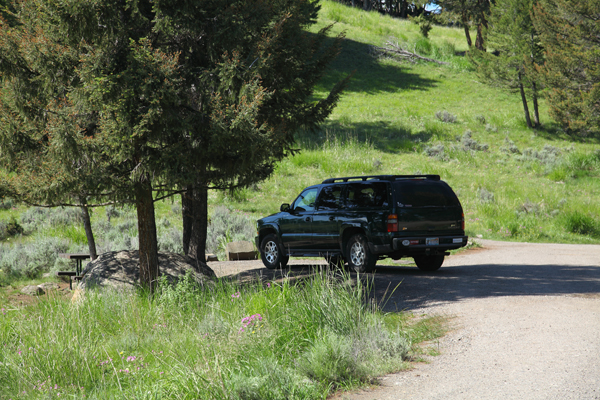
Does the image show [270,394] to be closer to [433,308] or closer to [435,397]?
[435,397]

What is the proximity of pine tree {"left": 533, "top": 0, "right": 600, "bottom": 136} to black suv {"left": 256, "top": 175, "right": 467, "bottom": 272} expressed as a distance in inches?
651

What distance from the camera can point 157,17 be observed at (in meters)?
7.20

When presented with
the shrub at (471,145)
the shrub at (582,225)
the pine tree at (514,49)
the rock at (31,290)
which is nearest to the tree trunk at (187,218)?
the rock at (31,290)

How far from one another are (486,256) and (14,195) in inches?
422

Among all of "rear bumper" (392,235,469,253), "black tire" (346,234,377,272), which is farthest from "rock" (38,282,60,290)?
"rear bumper" (392,235,469,253)

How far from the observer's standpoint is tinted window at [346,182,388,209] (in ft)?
32.3

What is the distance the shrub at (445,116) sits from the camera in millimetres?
32031

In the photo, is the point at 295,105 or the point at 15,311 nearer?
the point at 15,311

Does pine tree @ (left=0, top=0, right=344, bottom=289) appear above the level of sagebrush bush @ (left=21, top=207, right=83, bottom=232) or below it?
above

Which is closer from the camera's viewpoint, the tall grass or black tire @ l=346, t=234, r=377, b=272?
the tall grass

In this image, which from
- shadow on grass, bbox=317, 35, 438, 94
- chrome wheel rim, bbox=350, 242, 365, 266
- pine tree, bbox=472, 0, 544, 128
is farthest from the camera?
shadow on grass, bbox=317, 35, 438, 94

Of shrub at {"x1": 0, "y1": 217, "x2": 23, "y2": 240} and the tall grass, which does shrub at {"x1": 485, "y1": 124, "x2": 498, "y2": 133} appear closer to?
shrub at {"x1": 0, "y1": 217, "x2": 23, "y2": 240}

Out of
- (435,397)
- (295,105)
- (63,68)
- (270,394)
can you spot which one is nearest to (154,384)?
(270,394)

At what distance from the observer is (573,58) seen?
Answer: 23578mm
